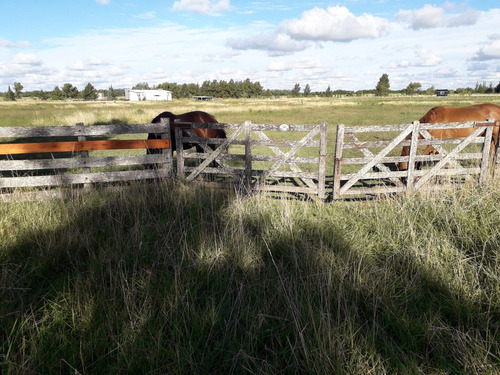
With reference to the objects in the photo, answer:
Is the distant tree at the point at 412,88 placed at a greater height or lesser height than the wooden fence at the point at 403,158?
greater

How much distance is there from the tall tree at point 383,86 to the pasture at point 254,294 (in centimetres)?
12112

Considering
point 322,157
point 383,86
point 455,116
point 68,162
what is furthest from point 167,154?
point 383,86

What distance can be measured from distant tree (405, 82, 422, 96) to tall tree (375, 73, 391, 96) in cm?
1642

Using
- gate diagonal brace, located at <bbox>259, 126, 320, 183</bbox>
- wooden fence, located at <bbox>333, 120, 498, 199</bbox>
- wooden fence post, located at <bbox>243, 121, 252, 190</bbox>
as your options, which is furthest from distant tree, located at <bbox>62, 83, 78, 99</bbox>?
wooden fence, located at <bbox>333, 120, 498, 199</bbox>

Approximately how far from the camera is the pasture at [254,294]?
7.73ft

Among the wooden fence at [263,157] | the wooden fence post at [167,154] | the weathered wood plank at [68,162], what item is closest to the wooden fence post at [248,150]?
the wooden fence at [263,157]

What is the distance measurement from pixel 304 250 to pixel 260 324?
4.45ft

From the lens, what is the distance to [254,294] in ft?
9.96

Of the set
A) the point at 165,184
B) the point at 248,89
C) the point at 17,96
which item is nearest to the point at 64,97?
the point at 17,96

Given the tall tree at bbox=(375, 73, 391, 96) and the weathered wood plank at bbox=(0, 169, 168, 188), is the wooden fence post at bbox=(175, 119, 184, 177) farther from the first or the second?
the tall tree at bbox=(375, 73, 391, 96)

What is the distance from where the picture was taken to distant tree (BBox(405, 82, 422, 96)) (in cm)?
12462

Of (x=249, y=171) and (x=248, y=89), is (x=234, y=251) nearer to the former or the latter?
(x=249, y=171)

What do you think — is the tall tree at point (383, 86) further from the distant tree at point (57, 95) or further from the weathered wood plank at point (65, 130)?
the weathered wood plank at point (65, 130)

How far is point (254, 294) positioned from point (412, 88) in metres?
143
